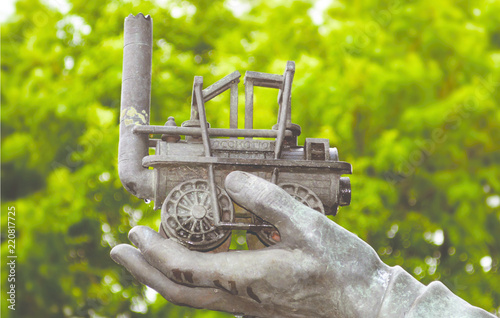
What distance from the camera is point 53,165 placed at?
1054cm

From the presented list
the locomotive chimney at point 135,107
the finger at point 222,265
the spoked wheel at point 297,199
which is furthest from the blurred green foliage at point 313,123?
the finger at point 222,265

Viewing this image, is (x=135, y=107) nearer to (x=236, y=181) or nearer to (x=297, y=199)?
(x=236, y=181)

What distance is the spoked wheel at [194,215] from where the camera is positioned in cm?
398

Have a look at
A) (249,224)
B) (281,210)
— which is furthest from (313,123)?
(281,210)

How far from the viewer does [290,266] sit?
12.0 feet

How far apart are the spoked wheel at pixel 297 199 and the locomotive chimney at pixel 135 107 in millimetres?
788

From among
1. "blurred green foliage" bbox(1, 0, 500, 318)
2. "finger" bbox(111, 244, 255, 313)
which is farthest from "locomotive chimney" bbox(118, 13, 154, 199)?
"blurred green foliage" bbox(1, 0, 500, 318)

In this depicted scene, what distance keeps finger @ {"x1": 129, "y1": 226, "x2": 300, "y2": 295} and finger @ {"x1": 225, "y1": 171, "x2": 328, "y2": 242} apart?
13cm

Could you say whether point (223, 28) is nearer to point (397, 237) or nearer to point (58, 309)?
point (397, 237)

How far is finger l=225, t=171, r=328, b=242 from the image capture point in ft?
12.0

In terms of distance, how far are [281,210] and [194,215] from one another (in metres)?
0.63

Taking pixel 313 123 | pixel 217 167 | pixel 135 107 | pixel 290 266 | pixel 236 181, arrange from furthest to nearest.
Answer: pixel 313 123
pixel 135 107
pixel 217 167
pixel 236 181
pixel 290 266

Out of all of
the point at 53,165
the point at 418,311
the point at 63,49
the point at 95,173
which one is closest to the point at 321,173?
the point at 418,311

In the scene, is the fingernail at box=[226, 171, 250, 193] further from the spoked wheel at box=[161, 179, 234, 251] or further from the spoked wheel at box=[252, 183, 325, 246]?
the spoked wheel at box=[252, 183, 325, 246]
